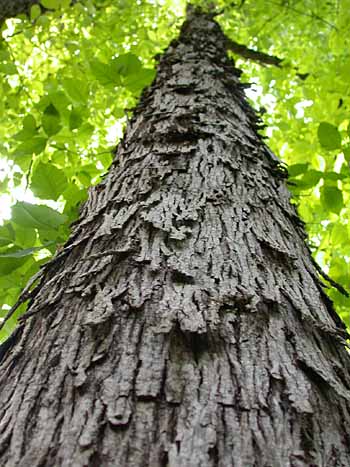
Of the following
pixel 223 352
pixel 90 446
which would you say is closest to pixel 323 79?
pixel 223 352

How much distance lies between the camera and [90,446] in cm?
54

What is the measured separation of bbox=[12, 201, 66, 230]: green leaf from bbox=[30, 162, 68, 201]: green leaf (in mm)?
198

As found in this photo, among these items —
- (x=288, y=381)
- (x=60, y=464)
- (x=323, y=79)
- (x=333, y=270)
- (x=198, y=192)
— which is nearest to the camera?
(x=60, y=464)

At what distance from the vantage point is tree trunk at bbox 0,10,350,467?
1.83 feet

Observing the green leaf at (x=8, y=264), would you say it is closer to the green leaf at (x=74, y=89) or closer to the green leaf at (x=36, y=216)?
the green leaf at (x=36, y=216)

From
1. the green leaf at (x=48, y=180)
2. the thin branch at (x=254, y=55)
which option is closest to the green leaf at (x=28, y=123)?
the green leaf at (x=48, y=180)

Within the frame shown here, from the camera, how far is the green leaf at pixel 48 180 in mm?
1487

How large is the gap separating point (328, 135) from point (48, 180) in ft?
3.90

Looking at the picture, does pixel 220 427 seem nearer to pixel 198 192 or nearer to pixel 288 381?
pixel 288 381

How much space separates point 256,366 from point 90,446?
283 mm

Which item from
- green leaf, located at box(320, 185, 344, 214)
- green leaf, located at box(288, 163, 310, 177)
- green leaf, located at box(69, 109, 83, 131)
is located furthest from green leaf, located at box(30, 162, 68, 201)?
green leaf, located at box(320, 185, 344, 214)

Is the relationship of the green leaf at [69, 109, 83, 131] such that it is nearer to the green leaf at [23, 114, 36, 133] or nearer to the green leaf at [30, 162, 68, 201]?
the green leaf at [23, 114, 36, 133]

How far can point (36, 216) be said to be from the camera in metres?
1.32

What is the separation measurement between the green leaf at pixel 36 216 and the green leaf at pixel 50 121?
94 centimetres
